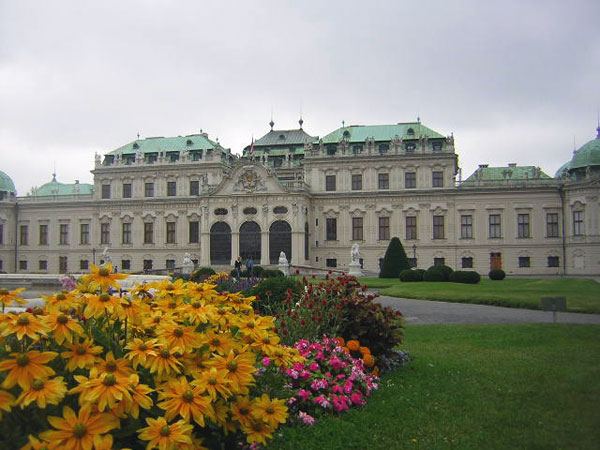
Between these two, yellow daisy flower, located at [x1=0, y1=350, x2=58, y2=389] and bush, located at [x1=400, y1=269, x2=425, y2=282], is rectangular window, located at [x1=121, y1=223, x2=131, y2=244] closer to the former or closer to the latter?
bush, located at [x1=400, y1=269, x2=425, y2=282]

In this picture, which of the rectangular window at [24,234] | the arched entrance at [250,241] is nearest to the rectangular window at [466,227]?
the arched entrance at [250,241]

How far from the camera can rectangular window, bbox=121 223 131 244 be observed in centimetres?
6225

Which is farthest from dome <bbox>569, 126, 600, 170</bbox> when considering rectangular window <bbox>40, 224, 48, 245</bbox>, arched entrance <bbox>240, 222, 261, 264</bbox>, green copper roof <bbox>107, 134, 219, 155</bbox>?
rectangular window <bbox>40, 224, 48, 245</bbox>

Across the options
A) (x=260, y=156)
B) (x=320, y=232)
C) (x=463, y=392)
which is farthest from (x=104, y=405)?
(x=260, y=156)

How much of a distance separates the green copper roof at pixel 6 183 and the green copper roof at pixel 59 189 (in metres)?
2.86

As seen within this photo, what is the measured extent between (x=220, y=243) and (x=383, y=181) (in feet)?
60.2

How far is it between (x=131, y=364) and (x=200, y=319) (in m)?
0.77

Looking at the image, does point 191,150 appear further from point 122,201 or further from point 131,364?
point 131,364

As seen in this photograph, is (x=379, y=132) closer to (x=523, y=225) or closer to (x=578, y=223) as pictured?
(x=523, y=225)

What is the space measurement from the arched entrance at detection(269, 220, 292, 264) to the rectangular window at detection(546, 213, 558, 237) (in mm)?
25577

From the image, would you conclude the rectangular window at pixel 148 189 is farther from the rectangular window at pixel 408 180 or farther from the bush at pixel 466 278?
the bush at pixel 466 278

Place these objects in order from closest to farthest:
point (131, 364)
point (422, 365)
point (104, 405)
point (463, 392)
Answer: point (104, 405), point (131, 364), point (463, 392), point (422, 365)

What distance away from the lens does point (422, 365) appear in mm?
10836

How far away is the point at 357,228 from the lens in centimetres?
5681
